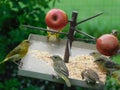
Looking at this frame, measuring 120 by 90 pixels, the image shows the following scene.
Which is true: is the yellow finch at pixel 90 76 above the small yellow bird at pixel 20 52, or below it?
above

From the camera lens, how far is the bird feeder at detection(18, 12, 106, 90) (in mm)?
4617

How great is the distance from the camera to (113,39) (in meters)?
4.60

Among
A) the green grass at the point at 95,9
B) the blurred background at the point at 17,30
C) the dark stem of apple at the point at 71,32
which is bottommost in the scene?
the green grass at the point at 95,9

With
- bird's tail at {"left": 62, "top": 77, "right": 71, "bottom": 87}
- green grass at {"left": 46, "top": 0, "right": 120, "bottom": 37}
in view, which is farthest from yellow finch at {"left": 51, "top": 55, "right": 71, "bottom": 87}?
green grass at {"left": 46, "top": 0, "right": 120, "bottom": 37}

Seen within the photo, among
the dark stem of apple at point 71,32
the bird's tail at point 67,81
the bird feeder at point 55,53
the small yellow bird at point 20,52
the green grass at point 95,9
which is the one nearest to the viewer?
the bird's tail at point 67,81

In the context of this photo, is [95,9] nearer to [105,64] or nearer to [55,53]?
[55,53]

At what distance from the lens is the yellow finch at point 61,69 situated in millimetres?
4551

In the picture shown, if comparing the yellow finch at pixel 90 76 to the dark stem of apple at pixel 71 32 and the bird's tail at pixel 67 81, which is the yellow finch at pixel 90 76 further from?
the dark stem of apple at pixel 71 32

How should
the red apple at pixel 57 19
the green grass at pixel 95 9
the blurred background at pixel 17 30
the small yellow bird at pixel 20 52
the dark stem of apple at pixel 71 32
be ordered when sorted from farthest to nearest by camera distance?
the green grass at pixel 95 9
the blurred background at pixel 17 30
the small yellow bird at pixel 20 52
the dark stem of apple at pixel 71 32
the red apple at pixel 57 19

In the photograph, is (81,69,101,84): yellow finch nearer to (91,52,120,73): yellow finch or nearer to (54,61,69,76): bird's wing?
(54,61,69,76): bird's wing

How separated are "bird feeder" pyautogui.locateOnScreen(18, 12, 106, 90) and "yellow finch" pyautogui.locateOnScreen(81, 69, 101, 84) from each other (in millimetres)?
38

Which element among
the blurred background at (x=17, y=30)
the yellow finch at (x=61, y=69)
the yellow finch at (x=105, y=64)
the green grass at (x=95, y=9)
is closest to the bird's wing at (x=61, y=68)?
the yellow finch at (x=61, y=69)

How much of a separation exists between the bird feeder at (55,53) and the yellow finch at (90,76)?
38mm

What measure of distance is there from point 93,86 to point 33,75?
19.3 inches
